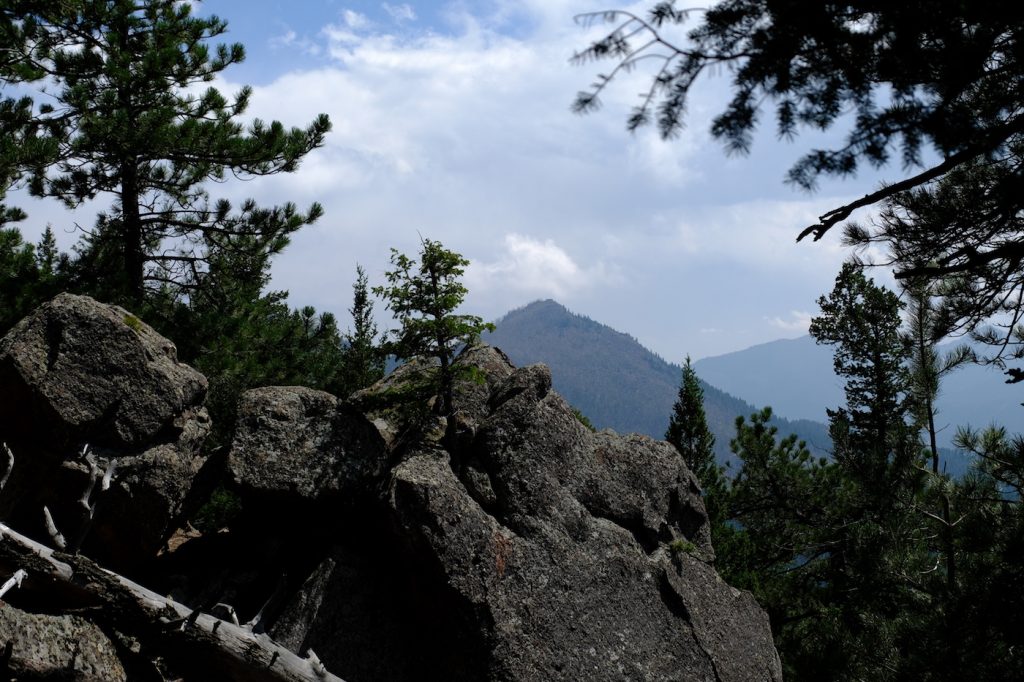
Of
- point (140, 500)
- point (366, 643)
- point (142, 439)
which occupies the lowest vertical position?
point (366, 643)

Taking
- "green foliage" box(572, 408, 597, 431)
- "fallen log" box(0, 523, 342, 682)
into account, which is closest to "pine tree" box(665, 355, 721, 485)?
"green foliage" box(572, 408, 597, 431)

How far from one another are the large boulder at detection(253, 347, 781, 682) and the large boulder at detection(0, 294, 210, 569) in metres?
2.86

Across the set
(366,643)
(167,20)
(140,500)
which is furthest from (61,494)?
(167,20)

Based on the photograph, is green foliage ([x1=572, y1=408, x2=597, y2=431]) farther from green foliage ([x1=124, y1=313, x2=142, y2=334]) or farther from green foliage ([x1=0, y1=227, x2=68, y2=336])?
green foliage ([x1=0, y1=227, x2=68, y2=336])

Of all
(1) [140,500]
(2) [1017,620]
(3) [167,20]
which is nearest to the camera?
(2) [1017,620]

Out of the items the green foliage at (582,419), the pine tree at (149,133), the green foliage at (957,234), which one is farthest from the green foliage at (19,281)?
the green foliage at (957,234)

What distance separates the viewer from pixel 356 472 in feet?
48.1

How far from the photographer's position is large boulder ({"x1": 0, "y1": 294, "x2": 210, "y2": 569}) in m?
13.1

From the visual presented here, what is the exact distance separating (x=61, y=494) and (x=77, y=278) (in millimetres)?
9022

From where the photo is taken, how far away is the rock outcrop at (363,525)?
42.5 ft

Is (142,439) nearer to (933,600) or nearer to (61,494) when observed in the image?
(61,494)

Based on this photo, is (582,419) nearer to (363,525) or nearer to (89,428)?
(363,525)

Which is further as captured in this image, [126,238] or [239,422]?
[126,238]

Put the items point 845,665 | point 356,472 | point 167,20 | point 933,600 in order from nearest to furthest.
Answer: point 933,600 → point 356,472 → point 845,665 → point 167,20
